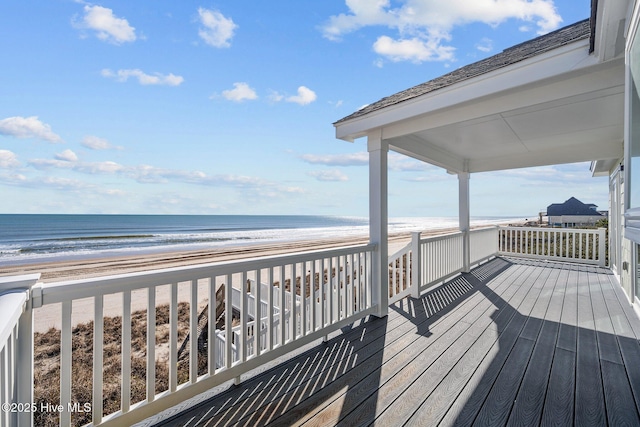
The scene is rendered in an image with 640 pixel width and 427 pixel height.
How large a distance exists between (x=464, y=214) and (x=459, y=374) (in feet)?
13.8

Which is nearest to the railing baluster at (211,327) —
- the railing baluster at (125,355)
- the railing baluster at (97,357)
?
the railing baluster at (125,355)

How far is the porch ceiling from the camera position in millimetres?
2064

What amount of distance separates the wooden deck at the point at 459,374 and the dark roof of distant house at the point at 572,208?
28.1 meters

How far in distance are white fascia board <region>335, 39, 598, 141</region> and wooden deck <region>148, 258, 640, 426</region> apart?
2.21m

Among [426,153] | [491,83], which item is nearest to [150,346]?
[491,83]

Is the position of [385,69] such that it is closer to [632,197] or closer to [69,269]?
[632,197]

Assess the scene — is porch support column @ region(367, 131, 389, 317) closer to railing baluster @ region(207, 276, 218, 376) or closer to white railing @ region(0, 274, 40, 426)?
railing baluster @ region(207, 276, 218, 376)

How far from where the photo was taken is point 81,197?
31453 mm

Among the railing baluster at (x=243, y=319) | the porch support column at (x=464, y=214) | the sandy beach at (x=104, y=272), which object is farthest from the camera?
the porch support column at (x=464, y=214)

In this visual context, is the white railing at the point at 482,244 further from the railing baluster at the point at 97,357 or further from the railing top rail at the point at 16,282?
the railing top rail at the point at 16,282

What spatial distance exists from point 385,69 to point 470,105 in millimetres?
4122

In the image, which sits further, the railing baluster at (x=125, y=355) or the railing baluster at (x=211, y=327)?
the railing baluster at (x=211, y=327)

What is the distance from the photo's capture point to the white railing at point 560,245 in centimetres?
629

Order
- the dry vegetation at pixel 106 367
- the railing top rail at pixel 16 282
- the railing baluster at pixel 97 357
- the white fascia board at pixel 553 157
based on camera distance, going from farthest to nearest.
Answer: the white fascia board at pixel 553 157
the dry vegetation at pixel 106 367
the railing baluster at pixel 97 357
the railing top rail at pixel 16 282
